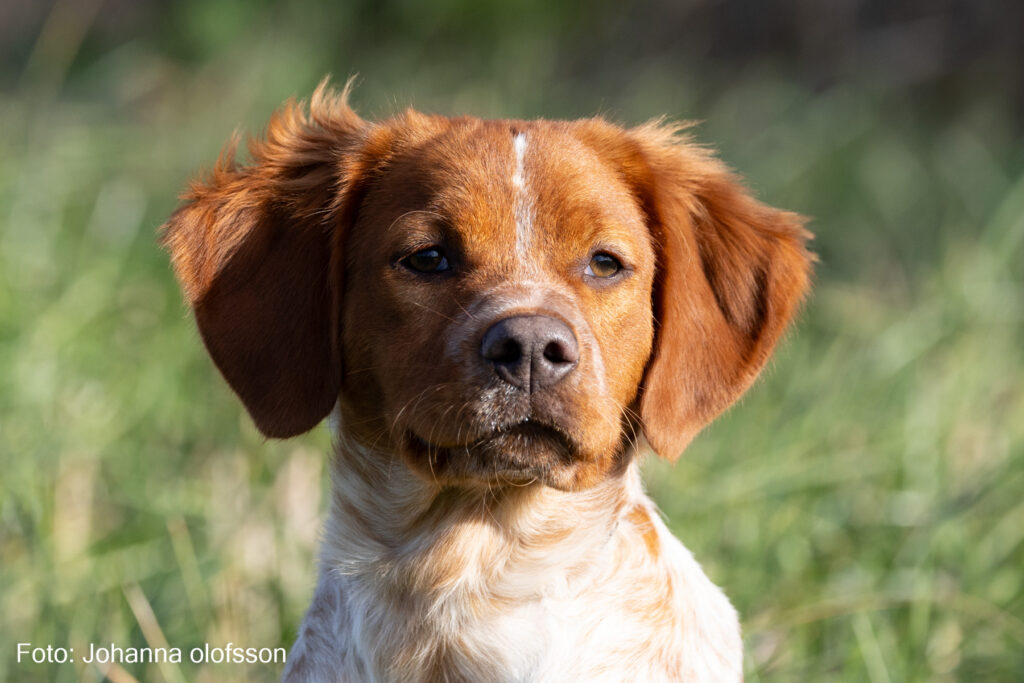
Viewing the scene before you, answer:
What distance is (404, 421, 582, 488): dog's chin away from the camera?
284 cm

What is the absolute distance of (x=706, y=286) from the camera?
336 cm

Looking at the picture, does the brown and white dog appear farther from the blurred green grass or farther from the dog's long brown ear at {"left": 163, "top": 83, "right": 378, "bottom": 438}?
the blurred green grass

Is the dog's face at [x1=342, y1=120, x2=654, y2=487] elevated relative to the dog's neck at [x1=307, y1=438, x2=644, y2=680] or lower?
elevated

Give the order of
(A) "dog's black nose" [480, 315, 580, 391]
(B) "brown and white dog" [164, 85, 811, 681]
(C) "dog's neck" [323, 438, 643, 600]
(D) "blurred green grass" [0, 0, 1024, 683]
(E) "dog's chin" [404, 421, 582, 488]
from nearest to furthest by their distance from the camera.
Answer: (A) "dog's black nose" [480, 315, 580, 391], (E) "dog's chin" [404, 421, 582, 488], (B) "brown and white dog" [164, 85, 811, 681], (C) "dog's neck" [323, 438, 643, 600], (D) "blurred green grass" [0, 0, 1024, 683]

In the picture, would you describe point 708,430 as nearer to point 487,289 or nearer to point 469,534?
point 469,534

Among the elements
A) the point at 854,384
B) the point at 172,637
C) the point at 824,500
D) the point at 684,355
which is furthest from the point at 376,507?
the point at 854,384

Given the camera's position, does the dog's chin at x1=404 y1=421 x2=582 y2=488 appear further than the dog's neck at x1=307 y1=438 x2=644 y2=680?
No

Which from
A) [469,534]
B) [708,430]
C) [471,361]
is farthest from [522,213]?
[708,430]

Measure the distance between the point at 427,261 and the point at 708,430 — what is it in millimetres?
2875

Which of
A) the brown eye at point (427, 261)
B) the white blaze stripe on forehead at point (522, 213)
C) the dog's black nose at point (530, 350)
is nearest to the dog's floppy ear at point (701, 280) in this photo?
the white blaze stripe on forehead at point (522, 213)

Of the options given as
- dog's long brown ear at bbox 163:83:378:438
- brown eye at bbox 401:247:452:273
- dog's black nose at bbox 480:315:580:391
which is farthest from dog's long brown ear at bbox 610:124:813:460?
dog's long brown ear at bbox 163:83:378:438

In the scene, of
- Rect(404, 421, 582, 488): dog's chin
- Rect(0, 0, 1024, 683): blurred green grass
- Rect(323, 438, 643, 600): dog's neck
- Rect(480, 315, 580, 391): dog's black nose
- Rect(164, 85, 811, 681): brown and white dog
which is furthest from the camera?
Rect(0, 0, 1024, 683): blurred green grass

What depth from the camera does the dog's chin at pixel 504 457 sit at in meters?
2.84

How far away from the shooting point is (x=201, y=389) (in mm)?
5980
